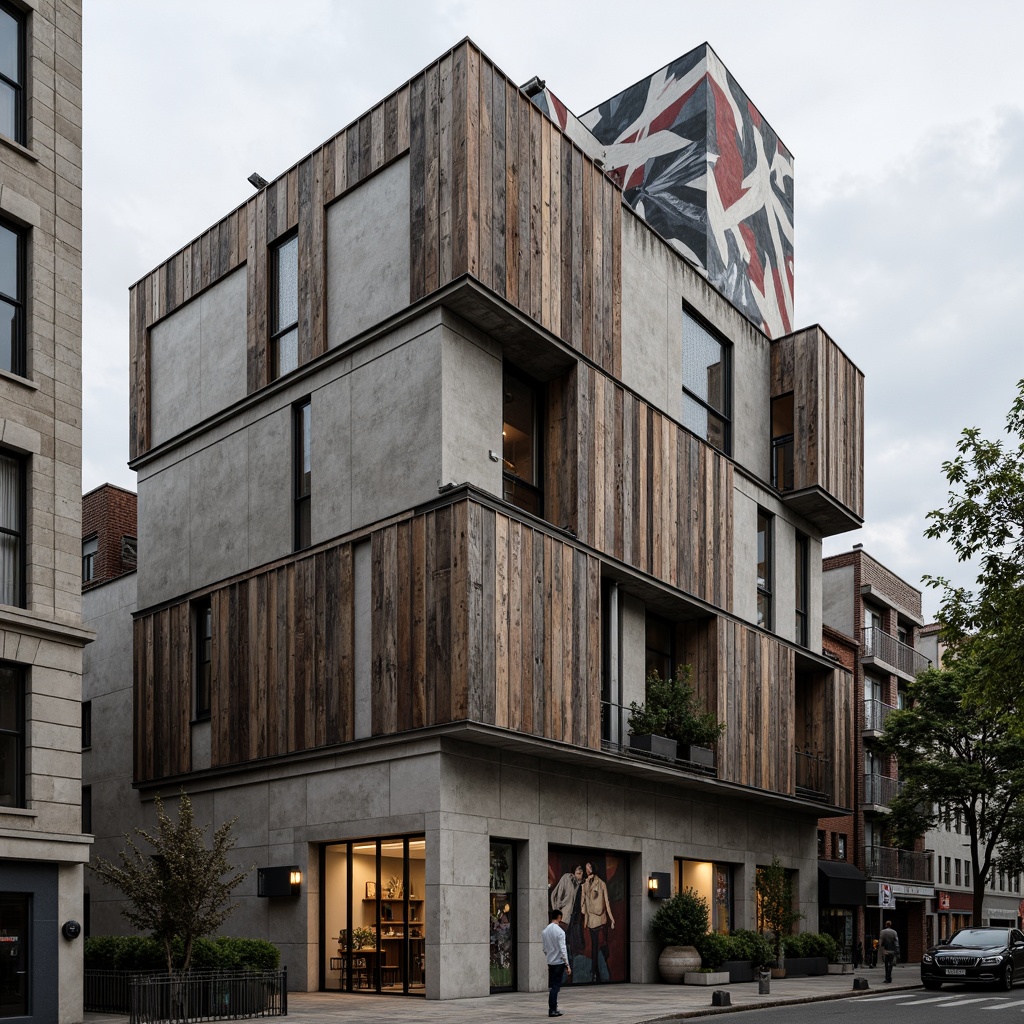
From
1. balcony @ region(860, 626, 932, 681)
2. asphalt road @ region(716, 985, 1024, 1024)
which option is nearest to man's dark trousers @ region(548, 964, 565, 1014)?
asphalt road @ region(716, 985, 1024, 1024)

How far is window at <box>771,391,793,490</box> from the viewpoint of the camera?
39.2m

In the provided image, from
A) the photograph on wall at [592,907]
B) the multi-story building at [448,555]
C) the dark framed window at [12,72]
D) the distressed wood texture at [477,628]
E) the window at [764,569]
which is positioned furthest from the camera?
the window at [764,569]

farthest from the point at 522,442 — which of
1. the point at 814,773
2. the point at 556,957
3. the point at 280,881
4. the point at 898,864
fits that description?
the point at 898,864

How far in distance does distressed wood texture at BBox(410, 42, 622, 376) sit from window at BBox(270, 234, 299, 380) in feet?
16.1

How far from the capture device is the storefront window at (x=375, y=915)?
2522 cm

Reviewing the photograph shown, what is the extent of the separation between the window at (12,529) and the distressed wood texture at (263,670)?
312 inches

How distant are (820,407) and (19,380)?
Answer: 2491 cm

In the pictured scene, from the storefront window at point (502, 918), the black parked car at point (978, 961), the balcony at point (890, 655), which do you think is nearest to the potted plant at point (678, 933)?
the storefront window at point (502, 918)

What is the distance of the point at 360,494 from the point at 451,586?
4067mm

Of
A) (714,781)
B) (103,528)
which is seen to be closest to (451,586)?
(714,781)

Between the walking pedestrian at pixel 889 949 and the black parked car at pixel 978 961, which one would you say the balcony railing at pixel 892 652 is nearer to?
the walking pedestrian at pixel 889 949

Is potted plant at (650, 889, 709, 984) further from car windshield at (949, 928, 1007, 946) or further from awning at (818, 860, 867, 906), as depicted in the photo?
awning at (818, 860, 867, 906)

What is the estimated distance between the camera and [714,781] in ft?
106

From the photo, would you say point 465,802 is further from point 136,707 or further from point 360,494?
point 136,707
